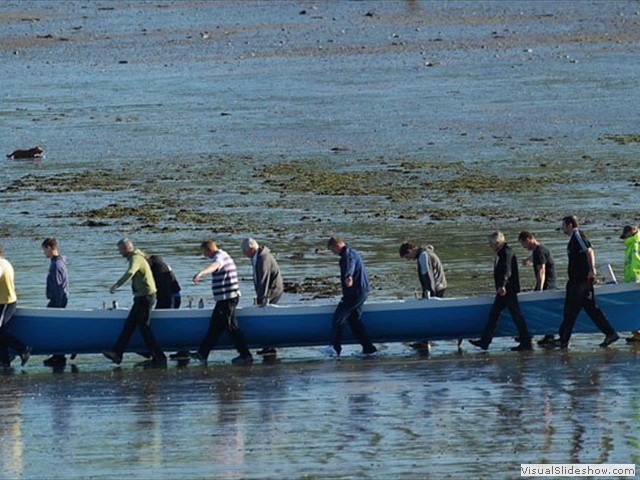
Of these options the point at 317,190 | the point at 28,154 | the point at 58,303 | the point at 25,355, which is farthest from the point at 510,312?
the point at 28,154

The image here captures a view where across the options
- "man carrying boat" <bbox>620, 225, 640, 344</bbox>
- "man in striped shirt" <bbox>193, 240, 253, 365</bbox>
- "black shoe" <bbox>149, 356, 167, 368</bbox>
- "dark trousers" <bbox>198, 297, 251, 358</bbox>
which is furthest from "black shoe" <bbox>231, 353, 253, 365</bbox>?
"man carrying boat" <bbox>620, 225, 640, 344</bbox>

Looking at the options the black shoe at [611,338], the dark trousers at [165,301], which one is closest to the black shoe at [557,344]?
the black shoe at [611,338]

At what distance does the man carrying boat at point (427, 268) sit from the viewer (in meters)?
22.6

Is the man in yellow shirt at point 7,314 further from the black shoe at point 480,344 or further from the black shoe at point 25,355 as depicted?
the black shoe at point 480,344

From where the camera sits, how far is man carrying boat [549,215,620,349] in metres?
22.2

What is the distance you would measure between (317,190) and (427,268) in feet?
42.9

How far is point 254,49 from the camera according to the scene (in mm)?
57469

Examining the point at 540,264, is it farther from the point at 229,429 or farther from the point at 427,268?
the point at 229,429

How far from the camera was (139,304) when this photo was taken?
22.3 metres

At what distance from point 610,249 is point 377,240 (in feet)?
13.4

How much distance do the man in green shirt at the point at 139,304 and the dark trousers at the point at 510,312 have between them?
159 inches

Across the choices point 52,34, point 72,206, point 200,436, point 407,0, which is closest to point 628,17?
point 407,0

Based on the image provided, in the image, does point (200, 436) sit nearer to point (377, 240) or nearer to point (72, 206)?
point (377, 240)

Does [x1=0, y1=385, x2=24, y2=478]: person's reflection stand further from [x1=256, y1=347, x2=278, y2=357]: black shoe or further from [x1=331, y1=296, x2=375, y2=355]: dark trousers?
[x1=331, y1=296, x2=375, y2=355]: dark trousers
